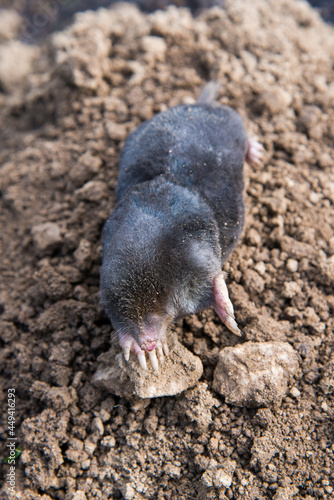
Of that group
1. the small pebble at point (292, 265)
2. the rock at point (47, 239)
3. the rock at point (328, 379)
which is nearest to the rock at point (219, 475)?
the rock at point (328, 379)

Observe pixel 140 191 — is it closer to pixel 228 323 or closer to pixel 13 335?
pixel 228 323

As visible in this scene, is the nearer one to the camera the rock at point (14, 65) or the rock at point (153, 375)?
the rock at point (153, 375)

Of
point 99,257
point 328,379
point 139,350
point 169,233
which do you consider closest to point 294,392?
point 328,379

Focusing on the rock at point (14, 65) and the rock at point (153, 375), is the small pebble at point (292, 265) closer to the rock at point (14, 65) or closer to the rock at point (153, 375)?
the rock at point (153, 375)

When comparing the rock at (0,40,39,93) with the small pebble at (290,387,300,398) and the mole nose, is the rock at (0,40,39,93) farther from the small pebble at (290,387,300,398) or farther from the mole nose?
the small pebble at (290,387,300,398)

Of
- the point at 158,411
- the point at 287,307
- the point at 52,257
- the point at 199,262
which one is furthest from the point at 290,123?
the point at 158,411

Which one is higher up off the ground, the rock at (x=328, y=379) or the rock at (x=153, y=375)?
the rock at (x=328, y=379)
